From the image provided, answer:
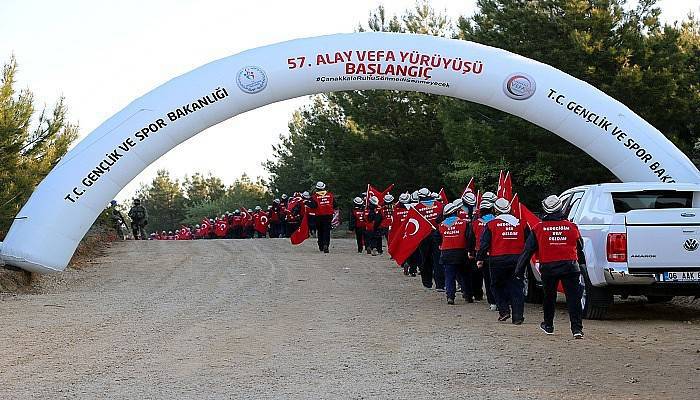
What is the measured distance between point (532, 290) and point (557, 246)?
4.06 m

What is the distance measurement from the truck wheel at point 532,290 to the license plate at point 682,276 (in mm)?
3106

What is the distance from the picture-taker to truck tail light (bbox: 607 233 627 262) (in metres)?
12.3

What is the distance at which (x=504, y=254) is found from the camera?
517 inches

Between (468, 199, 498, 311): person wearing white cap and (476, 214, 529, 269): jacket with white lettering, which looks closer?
(476, 214, 529, 269): jacket with white lettering

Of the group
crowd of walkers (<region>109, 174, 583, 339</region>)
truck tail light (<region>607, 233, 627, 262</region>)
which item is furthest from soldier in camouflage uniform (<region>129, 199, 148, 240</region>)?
truck tail light (<region>607, 233, 627, 262</region>)

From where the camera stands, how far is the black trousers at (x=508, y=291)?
12.9 meters

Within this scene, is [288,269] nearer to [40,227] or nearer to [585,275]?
[40,227]

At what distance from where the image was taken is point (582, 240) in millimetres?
13055

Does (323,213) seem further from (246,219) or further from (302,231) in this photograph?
(246,219)

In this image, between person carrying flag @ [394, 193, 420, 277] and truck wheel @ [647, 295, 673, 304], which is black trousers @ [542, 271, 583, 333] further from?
person carrying flag @ [394, 193, 420, 277]

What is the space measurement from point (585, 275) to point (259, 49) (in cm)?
892

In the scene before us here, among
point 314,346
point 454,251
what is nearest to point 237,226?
point 454,251

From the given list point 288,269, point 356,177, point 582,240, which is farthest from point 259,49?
point 356,177

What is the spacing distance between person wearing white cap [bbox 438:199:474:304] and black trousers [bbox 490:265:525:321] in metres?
1.80
